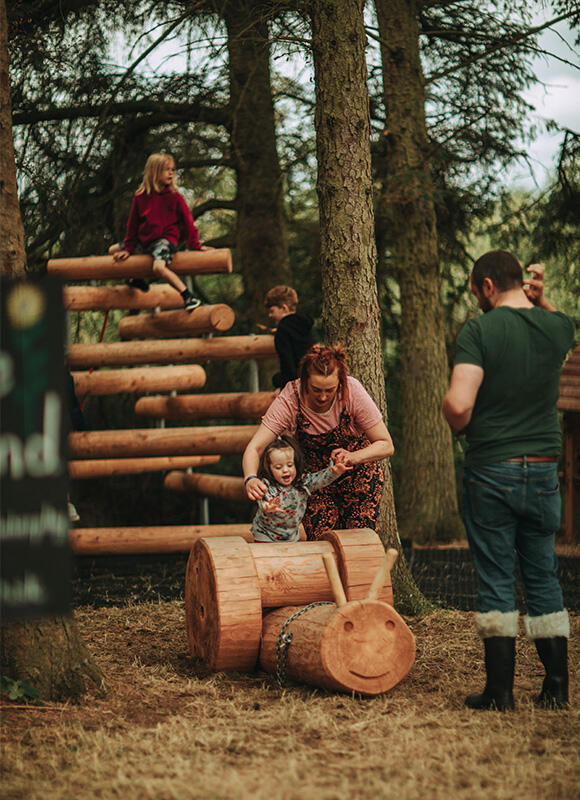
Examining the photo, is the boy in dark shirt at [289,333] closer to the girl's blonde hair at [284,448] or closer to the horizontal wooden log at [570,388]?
the girl's blonde hair at [284,448]

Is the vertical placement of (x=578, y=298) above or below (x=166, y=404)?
above

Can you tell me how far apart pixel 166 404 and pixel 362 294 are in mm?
4503

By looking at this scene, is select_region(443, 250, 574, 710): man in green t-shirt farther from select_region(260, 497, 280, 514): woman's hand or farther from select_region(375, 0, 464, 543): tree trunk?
select_region(375, 0, 464, 543): tree trunk

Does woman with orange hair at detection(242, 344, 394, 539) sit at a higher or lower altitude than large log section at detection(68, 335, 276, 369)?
lower

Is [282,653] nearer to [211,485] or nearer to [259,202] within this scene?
[211,485]

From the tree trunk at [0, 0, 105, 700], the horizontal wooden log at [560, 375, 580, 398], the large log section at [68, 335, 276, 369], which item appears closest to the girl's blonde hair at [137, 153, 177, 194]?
the large log section at [68, 335, 276, 369]

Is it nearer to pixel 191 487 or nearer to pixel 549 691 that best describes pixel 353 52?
pixel 549 691

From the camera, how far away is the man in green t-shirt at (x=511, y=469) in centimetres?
424

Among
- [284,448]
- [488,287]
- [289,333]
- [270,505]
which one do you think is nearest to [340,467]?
[284,448]

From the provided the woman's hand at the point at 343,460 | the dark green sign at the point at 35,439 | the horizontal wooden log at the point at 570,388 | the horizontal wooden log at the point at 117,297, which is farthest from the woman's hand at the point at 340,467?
the horizontal wooden log at the point at 570,388

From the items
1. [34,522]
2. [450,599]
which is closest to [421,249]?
[450,599]

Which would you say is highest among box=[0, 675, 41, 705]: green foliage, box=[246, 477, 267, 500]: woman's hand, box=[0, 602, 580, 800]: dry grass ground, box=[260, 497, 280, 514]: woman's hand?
box=[246, 477, 267, 500]: woman's hand

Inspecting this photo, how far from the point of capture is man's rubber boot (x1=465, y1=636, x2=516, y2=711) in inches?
167

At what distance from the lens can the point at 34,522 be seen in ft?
11.3
